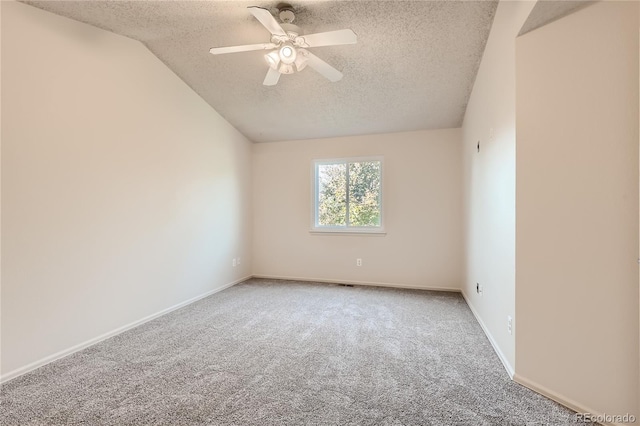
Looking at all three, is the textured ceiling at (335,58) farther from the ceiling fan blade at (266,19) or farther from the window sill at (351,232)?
the window sill at (351,232)

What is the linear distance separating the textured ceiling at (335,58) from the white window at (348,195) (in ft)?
1.84

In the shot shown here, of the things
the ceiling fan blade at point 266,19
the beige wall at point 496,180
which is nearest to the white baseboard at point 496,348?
the beige wall at point 496,180

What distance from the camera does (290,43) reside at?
2320 mm

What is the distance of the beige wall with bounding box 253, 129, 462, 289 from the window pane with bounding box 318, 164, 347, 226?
0.20m

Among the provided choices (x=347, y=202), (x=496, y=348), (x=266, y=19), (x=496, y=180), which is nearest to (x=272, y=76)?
(x=266, y=19)

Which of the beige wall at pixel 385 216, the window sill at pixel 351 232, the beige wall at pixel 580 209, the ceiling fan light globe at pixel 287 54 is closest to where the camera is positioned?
the beige wall at pixel 580 209

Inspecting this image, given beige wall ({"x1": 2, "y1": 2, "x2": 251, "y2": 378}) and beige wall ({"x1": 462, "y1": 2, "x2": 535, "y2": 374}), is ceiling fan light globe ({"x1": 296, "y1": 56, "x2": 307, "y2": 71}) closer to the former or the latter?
beige wall ({"x1": 462, "y1": 2, "x2": 535, "y2": 374})

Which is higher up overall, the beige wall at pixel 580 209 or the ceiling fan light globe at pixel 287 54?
the ceiling fan light globe at pixel 287 54

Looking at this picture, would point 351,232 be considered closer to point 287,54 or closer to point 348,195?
point 348,195

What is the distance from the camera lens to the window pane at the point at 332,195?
16.1 ft

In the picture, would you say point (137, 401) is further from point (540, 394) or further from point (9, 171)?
point (540, 394)

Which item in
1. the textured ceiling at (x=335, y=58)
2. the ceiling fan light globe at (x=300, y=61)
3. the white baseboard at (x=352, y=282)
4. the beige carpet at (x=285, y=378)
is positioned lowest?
the beige carpet at (x=285, y=378)

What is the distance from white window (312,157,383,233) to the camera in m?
4.74

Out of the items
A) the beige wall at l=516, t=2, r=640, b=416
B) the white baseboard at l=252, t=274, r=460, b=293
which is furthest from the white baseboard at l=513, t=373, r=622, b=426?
the white baseboard at l=252, t=274, r=460, b=293
